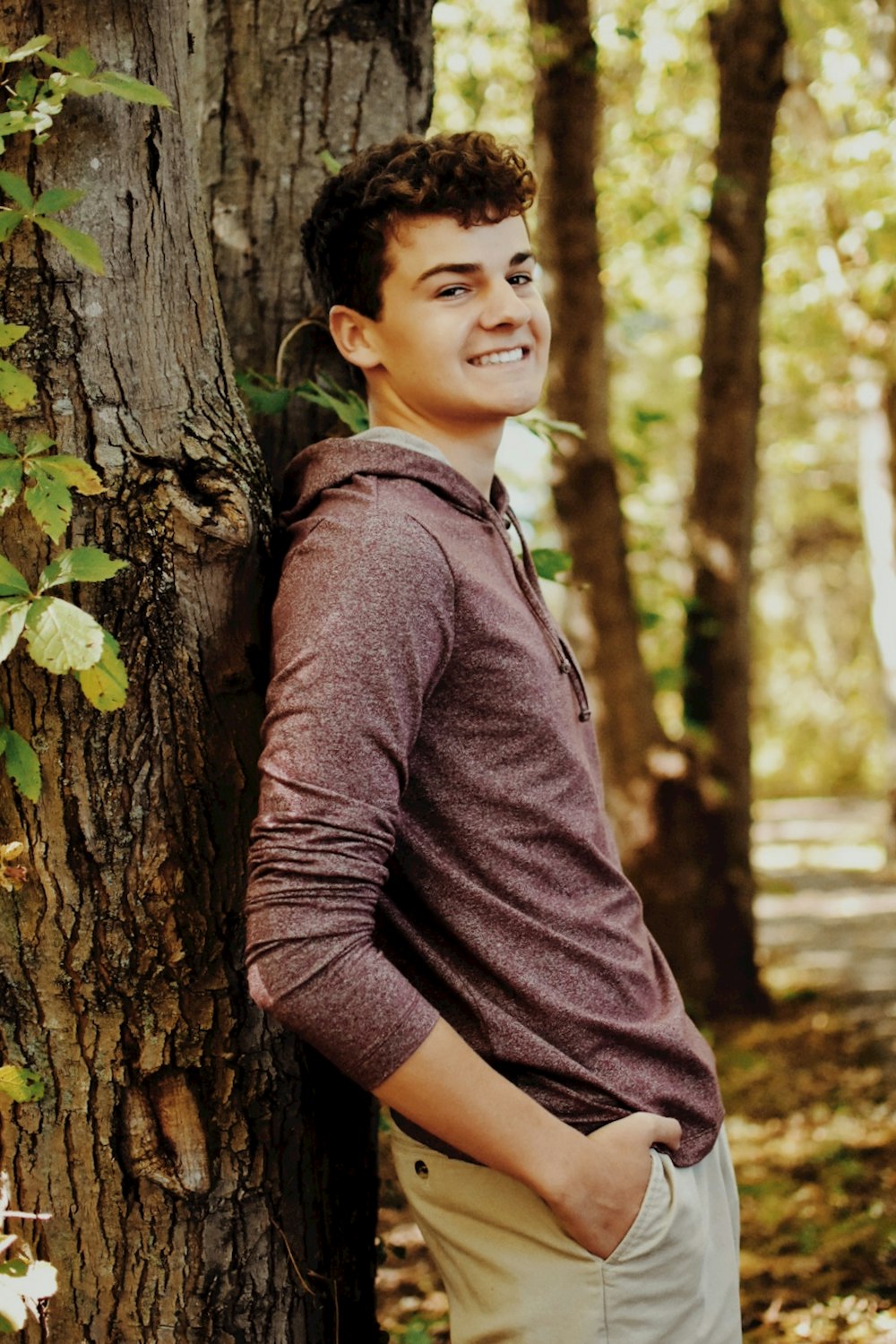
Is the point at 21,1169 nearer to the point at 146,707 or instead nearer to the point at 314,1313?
the point at 314,1313

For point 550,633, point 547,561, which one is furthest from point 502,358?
point 547,561

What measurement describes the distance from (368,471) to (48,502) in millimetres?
496

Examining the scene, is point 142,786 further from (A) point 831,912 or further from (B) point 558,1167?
(A) point 831,912

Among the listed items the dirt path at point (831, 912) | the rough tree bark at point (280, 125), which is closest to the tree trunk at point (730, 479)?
the dirt path at point (831, 912)

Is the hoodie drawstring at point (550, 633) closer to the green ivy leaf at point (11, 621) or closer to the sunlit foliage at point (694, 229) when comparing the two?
the green ivy leaf at point (11, 621)

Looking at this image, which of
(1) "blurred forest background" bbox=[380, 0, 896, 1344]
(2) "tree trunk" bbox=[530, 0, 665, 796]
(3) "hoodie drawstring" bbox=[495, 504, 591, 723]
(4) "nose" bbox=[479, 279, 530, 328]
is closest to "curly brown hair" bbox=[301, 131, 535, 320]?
(4) "nose" bbox=[479, 279, 530, 328]

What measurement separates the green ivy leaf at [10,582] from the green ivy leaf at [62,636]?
0.20 ft

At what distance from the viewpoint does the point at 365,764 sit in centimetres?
160

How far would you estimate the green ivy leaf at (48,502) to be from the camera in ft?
5.16

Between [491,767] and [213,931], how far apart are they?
486 millimetres

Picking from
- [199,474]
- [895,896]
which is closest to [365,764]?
[199,474]

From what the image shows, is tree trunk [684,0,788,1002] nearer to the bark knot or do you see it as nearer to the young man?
the young man

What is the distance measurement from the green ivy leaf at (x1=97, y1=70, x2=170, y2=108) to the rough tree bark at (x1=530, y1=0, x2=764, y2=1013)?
171 inches

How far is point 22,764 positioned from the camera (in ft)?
5.62
